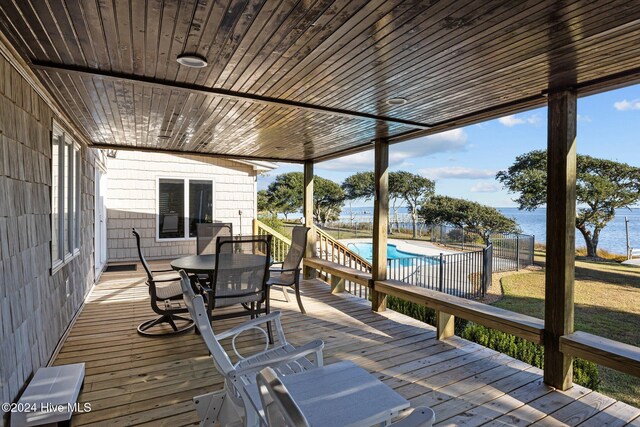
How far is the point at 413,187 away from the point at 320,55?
2698cm

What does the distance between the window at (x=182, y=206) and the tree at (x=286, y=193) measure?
742 inches

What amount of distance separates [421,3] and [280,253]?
7.39 metres

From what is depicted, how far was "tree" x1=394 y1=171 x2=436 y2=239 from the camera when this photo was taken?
92.3 feet

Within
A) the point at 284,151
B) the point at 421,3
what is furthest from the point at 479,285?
the point at 421,3

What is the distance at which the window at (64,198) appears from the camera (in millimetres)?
3600

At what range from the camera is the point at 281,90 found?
3.07 m

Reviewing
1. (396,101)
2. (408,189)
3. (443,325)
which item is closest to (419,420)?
(396,101)

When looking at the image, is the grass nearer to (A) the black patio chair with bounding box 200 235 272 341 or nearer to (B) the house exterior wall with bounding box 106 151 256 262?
(A) the black patio chair with bounding box 200 235 272 341

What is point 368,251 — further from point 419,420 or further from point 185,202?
point 419,420

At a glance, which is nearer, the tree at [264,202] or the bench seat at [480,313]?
the bench seat at [480,313]

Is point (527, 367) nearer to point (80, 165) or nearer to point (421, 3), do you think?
point (421, 3)

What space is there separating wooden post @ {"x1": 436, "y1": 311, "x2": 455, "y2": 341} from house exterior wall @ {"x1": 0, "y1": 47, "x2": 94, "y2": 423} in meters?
3.74

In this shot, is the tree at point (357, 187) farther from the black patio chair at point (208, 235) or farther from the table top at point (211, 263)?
the table top at point (211, 263)

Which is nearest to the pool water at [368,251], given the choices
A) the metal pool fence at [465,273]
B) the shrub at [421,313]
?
the metal pool fence at [465,273]
